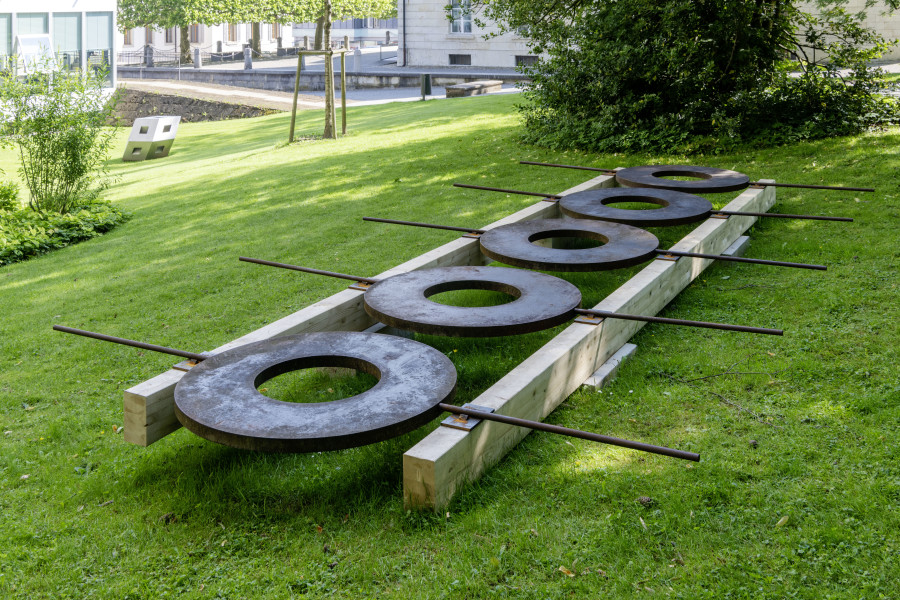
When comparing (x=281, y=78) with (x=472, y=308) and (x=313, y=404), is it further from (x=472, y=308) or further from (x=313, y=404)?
(x=313, y=404)

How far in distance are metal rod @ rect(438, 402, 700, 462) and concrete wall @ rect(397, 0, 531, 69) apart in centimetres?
3101

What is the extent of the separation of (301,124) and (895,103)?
12.8 m

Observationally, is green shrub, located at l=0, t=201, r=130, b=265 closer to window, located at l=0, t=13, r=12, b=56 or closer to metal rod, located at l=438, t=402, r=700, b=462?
metal rod, located at l=438, t=402, r=700, b=462

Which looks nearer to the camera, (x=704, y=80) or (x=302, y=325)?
(x=302, y=325)

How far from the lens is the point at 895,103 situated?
11422 millimetres

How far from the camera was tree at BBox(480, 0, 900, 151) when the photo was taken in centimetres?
1095

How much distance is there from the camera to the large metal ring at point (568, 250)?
18.0ft

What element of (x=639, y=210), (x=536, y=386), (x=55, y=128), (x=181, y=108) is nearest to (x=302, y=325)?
(x=536, y=386)

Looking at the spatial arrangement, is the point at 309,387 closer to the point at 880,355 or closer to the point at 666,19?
the point at 880,355

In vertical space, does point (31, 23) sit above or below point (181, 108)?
above

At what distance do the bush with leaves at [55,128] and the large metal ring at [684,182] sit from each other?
6.51 meters

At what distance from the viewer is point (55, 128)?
9742 millimetres

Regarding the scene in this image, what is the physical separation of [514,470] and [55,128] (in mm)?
8528

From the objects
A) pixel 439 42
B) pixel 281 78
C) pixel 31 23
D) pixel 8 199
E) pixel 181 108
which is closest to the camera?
pixel 8 199
